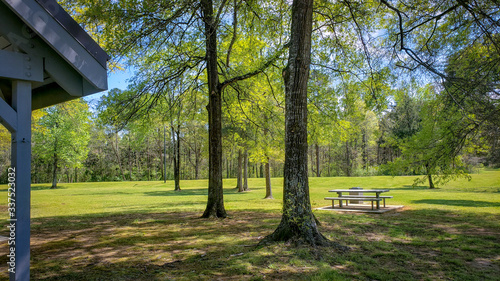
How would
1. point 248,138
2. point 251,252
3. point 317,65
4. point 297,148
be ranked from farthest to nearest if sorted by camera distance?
point 248,138 < point 317,65 < point 297,148 < point 251,252

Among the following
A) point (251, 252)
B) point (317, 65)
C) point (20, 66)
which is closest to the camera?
point (20, 66)

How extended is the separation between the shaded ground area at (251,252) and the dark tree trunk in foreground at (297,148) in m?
0.36

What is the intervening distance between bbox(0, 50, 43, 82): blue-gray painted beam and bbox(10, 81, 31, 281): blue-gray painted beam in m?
0.09

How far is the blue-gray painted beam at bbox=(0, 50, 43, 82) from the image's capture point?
2.72 meters

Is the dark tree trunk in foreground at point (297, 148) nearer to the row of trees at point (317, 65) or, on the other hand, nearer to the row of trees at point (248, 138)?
the row of trees at point (317, 65)

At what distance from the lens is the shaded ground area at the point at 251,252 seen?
4219 mm

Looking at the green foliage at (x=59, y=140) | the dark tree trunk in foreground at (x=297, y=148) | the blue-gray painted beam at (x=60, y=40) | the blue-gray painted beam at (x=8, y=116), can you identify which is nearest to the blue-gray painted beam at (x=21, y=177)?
the blue-gray painted beam at (x=8, y=116)

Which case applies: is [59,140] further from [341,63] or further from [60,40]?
[60,40]

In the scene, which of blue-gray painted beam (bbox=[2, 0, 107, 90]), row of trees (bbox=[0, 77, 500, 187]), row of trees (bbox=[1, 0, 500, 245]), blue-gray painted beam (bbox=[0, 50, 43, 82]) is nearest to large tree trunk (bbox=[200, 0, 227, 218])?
row of trees (bbox=[1, 0, 500, 245])

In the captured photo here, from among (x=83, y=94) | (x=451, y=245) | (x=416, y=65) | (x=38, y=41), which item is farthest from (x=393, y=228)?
(x=38, y=41)

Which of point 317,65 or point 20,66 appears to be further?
point 317,65

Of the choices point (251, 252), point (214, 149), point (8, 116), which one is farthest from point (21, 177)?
point (214, 149)

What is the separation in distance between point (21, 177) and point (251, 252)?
3.54m

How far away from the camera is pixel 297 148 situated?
5.61 m
